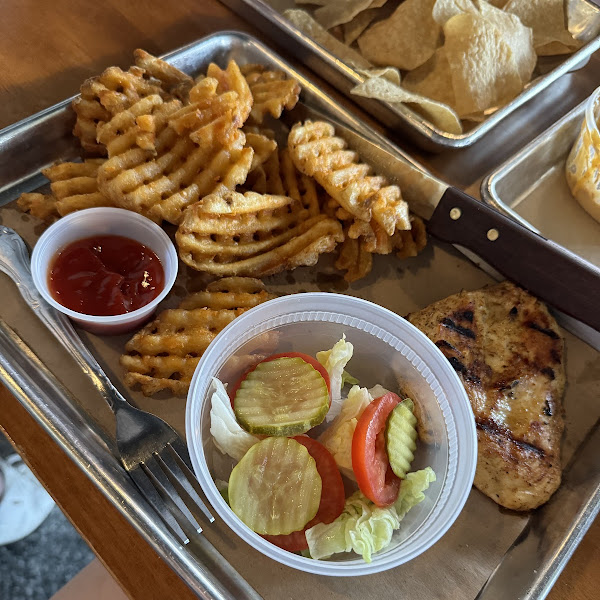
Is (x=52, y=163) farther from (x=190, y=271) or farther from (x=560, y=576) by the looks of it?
(x=560, y=576)

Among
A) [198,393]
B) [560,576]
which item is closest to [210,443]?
[198,393]

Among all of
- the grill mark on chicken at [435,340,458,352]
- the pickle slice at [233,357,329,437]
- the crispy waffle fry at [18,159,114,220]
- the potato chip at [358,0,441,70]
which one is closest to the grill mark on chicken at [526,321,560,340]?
the grill mark on chicken at [435,340,458,352]

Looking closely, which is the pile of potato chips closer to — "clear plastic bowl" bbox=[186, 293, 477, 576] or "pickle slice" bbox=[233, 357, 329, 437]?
"clear plastic bowl" bbox=[186, 293, 477, 576]

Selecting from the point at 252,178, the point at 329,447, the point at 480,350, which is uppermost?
the point at 252,178

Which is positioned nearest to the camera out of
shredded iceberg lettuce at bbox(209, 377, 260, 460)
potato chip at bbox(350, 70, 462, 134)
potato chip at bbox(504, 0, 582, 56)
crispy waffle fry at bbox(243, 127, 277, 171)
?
shredded iceberg lettuce at bbox(209, 377, 260, 460)

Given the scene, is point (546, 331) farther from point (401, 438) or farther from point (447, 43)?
point (447, 43)

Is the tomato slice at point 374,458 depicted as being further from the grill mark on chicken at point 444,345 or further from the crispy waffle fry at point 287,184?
the crispy waffle fry at point 287,184

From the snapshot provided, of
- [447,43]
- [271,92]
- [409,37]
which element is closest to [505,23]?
[447,43]
